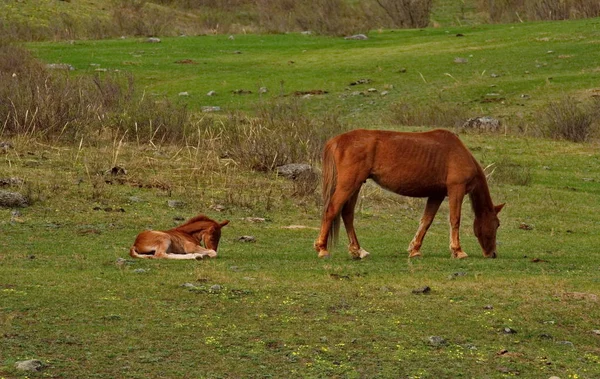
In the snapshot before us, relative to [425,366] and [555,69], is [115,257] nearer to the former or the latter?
[425,366]

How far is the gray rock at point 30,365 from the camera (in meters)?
8.24

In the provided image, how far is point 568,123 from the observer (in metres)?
29.2

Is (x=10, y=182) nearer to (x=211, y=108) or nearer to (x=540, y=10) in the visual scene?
(x=211, y=108)

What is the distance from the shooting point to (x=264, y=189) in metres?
19.5

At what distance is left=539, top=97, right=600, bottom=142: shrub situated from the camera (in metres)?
29.2

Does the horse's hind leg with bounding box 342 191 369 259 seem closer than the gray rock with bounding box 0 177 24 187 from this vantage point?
Yes

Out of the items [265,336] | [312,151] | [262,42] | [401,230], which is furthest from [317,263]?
[262,42]

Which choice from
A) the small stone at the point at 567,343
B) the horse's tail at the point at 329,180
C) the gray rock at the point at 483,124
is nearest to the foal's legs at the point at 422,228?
the horse's tail at the point at 329,180

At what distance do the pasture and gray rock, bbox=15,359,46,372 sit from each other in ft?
0.24

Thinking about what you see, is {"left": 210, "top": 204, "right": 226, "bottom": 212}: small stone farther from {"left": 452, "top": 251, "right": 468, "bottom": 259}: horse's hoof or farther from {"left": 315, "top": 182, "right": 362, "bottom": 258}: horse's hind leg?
{"left": 452, "top": 251, "right": 468, "bottom": 259}: horse's hoof

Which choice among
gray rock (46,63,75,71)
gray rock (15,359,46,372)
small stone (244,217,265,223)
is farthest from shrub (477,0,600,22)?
gray rock (15,359,46,372)

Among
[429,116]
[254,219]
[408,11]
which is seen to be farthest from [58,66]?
[408,11]

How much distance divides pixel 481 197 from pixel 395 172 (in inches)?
55.3

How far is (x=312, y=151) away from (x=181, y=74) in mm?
19144
